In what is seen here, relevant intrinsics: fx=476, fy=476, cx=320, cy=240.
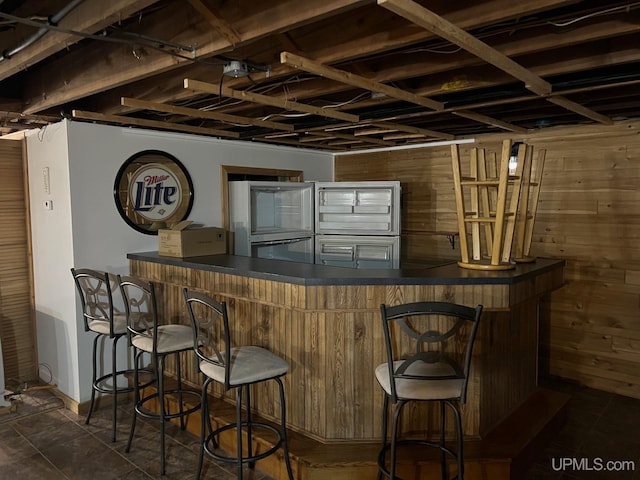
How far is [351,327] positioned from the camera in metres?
2.60

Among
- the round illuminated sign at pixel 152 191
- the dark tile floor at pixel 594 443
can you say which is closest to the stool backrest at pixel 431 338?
the dark tile floor at pixel 594 443

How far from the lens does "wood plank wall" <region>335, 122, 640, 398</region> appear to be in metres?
3.60

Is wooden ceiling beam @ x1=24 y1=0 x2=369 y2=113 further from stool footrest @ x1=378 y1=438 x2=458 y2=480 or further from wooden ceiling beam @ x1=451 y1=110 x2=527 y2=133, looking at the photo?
stool footrest @ x1=378 y1=438 x2=458 y2=480

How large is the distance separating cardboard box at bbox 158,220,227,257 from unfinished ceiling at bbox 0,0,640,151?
2.67ft

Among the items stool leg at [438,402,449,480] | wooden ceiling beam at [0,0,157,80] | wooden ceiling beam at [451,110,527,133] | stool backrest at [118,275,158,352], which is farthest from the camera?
wooden ceiling beam at [451,110,527,133]

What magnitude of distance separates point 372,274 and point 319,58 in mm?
1130

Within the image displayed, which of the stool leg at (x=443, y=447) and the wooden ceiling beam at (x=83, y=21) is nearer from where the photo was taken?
the wooden ceiling beam at (x=83, y=21)

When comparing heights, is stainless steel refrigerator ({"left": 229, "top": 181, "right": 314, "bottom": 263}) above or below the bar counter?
above

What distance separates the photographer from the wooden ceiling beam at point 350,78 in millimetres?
1892

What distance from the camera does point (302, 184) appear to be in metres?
4.56

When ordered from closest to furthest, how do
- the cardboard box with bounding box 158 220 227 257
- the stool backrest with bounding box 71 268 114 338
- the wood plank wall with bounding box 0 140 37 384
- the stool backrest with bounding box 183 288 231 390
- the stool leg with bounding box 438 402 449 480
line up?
the stool backrest with bounding box 183 288 231 390, the stool leg with bounding box 438 402 449 480, the stool backrest with bounding box 71 268 114 338, the cardboard box with bounding box 158 220 227 257, the wood plank wall with bounding box 0 140 37 384

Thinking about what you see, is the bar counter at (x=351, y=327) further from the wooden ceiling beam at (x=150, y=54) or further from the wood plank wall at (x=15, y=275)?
the wood plank wall at (x=15, y=275)

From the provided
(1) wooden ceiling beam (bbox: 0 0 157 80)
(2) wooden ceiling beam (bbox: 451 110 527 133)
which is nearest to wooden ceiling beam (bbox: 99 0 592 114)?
(1) wooden ceiling beam (bbox: 0 0 157 80)

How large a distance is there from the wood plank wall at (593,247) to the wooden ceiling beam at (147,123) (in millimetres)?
2332
